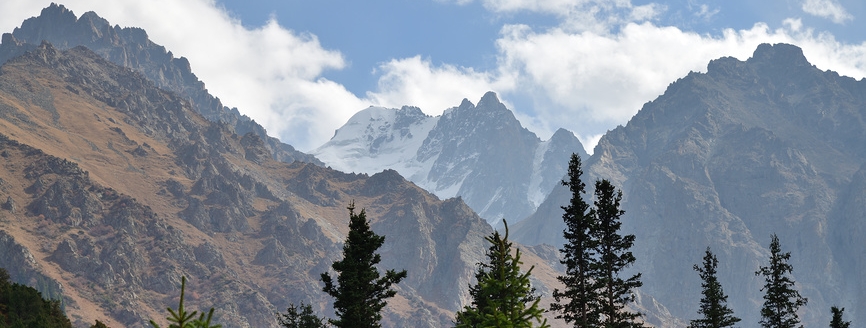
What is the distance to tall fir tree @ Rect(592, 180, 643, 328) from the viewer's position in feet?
152

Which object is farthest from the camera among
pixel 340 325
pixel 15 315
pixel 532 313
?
pixel 15 315

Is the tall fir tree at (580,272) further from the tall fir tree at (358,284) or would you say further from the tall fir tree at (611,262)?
the tall fir tree at (358,284)

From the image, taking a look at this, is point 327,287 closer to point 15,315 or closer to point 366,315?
point 366,315

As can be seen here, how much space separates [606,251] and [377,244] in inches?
516

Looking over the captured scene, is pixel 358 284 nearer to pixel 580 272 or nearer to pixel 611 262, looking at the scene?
pixel 580 272

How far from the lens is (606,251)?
48594mm

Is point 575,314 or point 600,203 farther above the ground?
point 600,203

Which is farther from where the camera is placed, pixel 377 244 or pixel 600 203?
pixel 600 203

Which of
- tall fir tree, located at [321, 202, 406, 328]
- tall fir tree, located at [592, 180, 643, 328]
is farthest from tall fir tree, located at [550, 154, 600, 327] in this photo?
tall fir tree, located at [321, 202, 406, 328]

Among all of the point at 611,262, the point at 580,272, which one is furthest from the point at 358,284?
the point at 611,262

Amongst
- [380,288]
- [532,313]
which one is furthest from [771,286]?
[532,313]

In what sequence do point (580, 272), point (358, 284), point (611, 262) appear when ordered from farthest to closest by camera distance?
point (611, 262)
point (580, 272)
point (358, 284)

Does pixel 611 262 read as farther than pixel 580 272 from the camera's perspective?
Yes

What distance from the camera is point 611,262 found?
48.0 metres
